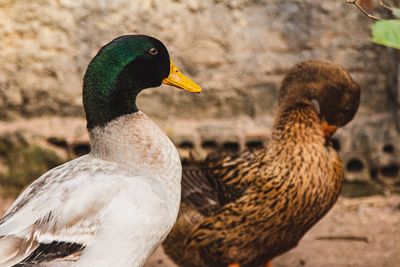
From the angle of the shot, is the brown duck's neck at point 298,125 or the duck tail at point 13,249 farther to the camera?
the brown duck's neck at point 298,125

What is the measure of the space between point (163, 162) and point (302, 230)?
1.18m

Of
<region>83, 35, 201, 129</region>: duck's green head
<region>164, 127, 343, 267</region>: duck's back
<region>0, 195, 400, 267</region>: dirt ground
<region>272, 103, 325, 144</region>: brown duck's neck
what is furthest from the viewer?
<region>0, 195, 400, 267</region>: dirt ground

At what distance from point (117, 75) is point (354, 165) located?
280 centimetres

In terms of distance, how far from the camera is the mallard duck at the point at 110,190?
11.1 feet

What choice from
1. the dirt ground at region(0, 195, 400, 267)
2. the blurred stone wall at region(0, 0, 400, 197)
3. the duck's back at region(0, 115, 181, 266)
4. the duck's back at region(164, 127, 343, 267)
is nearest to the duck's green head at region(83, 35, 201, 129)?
the duck's back at region(0, 115, 181, 266)

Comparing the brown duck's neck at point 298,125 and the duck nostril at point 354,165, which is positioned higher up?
the brown duck's neck at point 298,125

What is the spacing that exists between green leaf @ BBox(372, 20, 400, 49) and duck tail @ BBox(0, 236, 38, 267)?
1698 mm

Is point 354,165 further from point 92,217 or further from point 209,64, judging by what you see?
point 92,217

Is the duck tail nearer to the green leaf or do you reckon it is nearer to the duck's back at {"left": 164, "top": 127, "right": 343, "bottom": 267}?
the duck's back at {"left": 164, "top": 127, "right": 343, "bottom": 267}

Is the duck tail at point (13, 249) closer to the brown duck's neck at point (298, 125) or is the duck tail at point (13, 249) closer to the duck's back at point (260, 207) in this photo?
the duck's back at point (260, 207)

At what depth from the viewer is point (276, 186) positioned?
4445 millimetres

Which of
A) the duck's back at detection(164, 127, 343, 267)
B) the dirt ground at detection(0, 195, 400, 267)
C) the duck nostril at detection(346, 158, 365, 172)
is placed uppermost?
the duck's back at detection(164, 127, 343, 267)

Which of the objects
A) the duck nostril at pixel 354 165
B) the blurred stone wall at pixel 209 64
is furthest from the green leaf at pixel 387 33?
the duck nostril at pixel 354 165

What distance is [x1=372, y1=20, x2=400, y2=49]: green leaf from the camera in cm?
219
